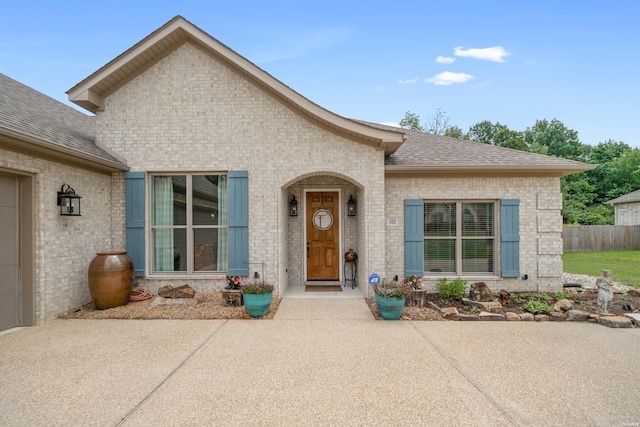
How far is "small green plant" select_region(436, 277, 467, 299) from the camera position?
6355 mm

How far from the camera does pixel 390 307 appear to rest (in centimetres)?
531

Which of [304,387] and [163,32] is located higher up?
[163,32]

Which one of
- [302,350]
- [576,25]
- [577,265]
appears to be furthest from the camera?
[577,265]

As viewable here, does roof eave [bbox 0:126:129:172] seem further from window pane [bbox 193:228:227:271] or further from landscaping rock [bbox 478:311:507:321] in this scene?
landscaping rock [bbox 478:311:507:321]

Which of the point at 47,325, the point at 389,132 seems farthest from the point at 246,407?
the point at 389,132

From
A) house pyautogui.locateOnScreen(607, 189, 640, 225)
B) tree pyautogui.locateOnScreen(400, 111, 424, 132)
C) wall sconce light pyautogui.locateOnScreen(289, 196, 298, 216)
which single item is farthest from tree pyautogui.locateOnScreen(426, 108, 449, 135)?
wall sconce light pyautogui.locateOnScreen(289, 196, 298, 216)

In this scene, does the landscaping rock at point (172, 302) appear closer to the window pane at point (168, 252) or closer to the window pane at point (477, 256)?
the window pane at point (168, 252)

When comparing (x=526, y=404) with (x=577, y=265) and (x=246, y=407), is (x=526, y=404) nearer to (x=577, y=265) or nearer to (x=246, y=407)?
(x=246, y=407)

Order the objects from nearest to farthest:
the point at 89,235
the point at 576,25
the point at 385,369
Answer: the point at 385,369 < the point at 89,235 < the point at 576,25

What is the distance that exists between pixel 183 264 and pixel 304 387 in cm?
452

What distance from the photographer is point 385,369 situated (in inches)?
140

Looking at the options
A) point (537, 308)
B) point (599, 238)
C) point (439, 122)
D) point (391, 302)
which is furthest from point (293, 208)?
point (439, 122)

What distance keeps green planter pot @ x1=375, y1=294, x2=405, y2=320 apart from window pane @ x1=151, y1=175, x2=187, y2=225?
428 centimetres

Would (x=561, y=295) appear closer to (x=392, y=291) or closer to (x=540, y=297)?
(x=540, y=297)
